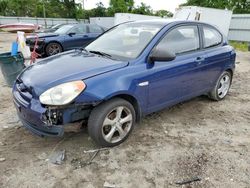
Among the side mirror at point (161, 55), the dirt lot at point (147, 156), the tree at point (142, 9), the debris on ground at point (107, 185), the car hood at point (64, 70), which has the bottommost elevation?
the debris on ground at point (107, 185)

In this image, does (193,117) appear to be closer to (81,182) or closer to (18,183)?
(81,182)

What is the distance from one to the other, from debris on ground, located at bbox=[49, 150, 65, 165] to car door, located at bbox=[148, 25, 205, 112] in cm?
133

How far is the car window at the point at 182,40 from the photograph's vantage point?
385 cm

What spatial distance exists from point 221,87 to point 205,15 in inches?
497

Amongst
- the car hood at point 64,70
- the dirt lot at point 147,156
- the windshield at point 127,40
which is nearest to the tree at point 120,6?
the windshield at point 127,40

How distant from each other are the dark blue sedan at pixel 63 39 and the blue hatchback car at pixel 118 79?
5.91 meters

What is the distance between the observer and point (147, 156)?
3.21 metres

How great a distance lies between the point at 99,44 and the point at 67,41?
6794 millimetres

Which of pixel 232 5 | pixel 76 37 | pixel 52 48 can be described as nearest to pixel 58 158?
pixel 52 48

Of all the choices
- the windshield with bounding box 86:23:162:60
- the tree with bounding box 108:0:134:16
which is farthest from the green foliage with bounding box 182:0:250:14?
the windshield with bounding box 86:23:162:60

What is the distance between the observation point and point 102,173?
2.88 m

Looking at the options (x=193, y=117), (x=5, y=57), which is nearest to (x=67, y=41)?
(x=5, y=57)

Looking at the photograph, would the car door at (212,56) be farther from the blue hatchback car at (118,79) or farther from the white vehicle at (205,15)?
the white vehicle at (205,15)

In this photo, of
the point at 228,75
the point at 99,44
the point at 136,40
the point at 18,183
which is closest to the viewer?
the point at 18,183
